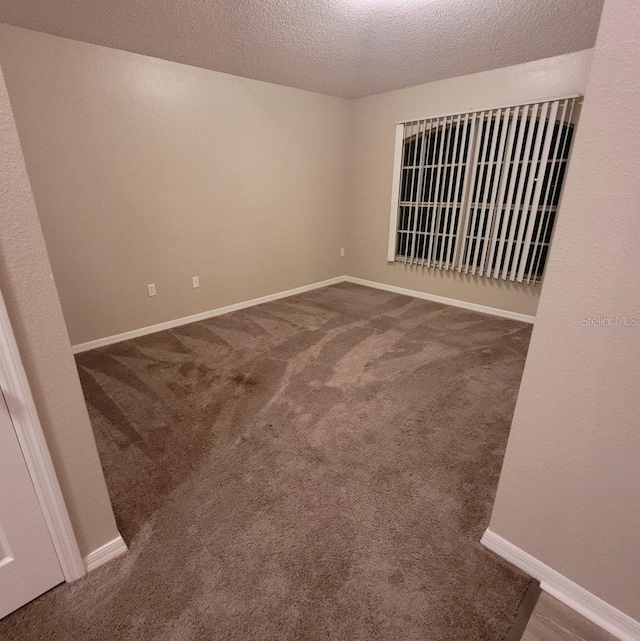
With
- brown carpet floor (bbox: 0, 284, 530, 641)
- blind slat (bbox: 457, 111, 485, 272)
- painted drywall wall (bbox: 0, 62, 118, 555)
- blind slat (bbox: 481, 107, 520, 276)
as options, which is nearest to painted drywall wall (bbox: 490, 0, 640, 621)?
brown carpet floor (bbox: 0, 284, 530, 641)

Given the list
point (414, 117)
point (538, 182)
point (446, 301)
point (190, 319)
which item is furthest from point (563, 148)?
point (190, 319)

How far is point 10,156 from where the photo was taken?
0.85m

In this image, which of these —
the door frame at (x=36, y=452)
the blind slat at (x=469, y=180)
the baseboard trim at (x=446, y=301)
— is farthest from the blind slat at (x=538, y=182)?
the door frame at (x=36, y=452)

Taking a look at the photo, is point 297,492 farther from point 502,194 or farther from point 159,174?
point 502,194

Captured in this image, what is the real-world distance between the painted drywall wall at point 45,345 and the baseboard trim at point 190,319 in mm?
2182

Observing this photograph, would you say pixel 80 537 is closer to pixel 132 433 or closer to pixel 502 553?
pixel 132 433

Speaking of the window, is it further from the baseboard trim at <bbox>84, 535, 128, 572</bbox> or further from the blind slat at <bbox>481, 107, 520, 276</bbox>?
the baseboard trim at <bbox>84, 535, 128, 572</bbox>

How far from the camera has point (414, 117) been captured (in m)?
3.91

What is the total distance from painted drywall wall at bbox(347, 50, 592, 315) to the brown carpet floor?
41.3 inches

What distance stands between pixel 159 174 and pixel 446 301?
329 centimetres

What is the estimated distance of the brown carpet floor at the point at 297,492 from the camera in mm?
1123

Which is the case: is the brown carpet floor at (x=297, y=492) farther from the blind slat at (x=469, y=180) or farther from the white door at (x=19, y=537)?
the blind slat at (x=469, y=180)

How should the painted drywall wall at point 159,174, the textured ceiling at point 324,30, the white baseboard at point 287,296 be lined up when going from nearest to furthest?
1. the textured ceiling at point 324,30
2. the painted drywall wall at point 159,174
3. the white baseboard at point 287,296

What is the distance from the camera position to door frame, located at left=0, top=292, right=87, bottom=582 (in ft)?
3.00
